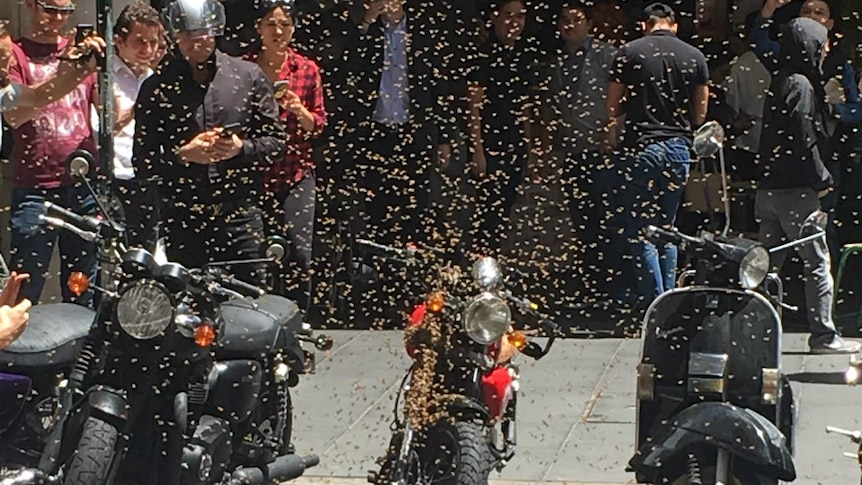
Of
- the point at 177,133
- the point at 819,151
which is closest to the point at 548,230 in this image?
the point at 819,151

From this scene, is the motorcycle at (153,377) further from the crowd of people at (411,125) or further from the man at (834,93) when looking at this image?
the man at (834,93)

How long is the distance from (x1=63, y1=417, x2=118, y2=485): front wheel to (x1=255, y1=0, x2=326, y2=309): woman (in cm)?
244

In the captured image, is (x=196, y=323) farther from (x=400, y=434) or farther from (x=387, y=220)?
(x=387, y=220)

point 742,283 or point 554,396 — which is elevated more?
point 742,283

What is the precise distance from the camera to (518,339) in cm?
493

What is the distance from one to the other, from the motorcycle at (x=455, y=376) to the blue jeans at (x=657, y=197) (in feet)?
8.39

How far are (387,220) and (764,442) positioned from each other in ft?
15.3

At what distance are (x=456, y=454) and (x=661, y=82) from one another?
3.10 metres

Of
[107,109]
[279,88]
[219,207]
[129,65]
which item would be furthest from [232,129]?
[129,65]

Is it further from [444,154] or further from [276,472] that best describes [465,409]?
[444,154]

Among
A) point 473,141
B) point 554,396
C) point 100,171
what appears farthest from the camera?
point 473,141

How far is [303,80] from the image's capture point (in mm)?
7059

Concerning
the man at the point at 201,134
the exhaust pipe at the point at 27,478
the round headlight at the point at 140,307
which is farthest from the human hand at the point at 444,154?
the exhaust pipe at the point at 27,478

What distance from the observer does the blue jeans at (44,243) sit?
6398mm
